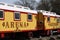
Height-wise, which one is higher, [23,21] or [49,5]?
[49,5]

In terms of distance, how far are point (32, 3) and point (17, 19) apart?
179 feet

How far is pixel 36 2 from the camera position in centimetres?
7575

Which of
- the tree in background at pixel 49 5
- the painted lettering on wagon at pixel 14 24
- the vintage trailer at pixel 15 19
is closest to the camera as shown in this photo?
the vintage trailer at pixel 15 19

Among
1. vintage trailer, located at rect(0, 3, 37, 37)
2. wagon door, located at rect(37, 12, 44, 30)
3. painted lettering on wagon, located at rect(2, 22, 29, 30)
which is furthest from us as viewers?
wagon door, located at rect(37, 12, 44, 30)

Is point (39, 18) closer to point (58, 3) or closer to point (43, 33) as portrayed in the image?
point (43, 33)

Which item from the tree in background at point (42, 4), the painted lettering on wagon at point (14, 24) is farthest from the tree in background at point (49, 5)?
the painted lettering on wagon at point (14, 24)

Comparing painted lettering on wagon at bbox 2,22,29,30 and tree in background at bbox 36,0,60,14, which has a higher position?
tree in background at bbox 36,0,60,14

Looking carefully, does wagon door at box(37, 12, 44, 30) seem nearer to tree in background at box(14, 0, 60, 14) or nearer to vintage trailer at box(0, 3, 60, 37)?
vintage trailer at box(0, 3, 60, 37)

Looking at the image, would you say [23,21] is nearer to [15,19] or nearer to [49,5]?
[15,19]

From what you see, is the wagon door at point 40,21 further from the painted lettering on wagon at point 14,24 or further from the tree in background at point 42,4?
the tree in background at point 42,4

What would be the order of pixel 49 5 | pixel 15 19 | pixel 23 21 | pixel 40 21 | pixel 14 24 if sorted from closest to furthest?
pixel 14 24
pixel 15 19
pixel 23 21
pixel 40 21
pixel 49 5

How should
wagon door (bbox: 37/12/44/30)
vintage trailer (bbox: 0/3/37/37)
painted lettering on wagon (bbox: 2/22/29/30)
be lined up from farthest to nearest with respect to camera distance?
wagon door (bbox: 37/12/44/30) < painted lettering on wagon (bbox: 2/22/29/30) < vintage trailer (bbox: 0/3/37/37)

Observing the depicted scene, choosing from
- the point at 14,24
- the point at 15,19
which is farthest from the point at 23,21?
the point at 14,24

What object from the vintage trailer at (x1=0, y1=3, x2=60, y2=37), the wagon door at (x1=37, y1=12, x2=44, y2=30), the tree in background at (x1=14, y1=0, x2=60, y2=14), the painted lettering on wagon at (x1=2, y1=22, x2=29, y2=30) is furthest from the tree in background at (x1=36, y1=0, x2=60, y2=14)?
the painted lettering on wagon at (x1=2, y1=22, x2=29, y2=30)
